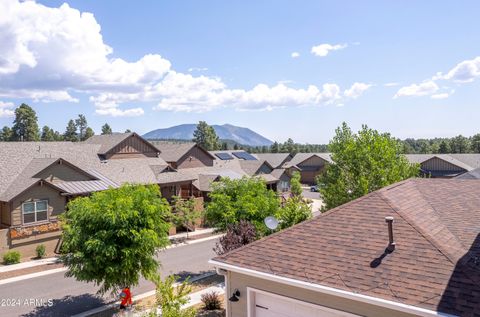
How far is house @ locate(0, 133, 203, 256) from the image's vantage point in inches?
961

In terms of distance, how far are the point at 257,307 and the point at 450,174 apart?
63587 millimetres

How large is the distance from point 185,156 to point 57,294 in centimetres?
3004

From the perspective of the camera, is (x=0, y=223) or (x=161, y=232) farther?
(x=0, y=223)

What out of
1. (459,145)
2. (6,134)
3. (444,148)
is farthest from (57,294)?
(459,145)

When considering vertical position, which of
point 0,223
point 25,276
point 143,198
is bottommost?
point 25,276

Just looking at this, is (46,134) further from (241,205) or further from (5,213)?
(241,205)

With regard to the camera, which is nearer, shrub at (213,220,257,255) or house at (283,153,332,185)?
shrub at (213,220,257,255)

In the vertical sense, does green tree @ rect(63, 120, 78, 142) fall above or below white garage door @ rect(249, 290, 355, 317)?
above

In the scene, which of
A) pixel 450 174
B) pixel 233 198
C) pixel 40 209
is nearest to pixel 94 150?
pixel 40 209

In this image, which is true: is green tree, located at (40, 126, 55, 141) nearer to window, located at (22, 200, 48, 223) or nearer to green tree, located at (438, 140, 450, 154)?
window, located at (22, 200, 48, 223)

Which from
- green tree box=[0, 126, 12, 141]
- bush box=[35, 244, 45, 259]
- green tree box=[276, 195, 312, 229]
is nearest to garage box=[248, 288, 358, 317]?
green tree box=[276, 195, 312, 229]

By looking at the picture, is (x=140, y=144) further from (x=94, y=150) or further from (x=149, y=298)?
(x=149, y=298)

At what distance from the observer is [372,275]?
332 inches

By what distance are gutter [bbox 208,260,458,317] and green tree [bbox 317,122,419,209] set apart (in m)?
13.4
